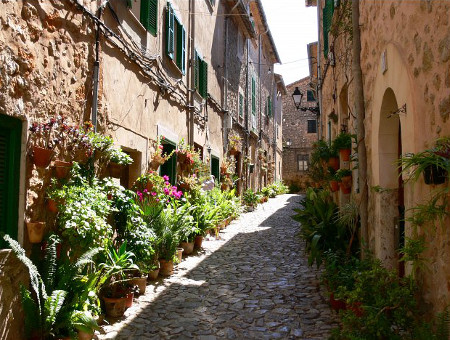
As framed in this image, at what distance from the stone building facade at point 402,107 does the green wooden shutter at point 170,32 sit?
3253 mm

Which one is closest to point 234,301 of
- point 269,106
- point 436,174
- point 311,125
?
point 436,174

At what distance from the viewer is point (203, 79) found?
408 inches

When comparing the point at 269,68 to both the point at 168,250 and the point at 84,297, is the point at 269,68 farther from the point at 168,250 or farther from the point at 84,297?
the point at 84,297

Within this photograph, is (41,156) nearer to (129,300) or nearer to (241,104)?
(129,300)

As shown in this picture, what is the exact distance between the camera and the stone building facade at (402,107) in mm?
2732

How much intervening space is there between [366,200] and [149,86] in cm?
400

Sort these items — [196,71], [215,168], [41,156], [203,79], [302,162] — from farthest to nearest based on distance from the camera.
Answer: [302,162] < [215,168] < [203,79] < [196,71] < [41,156]

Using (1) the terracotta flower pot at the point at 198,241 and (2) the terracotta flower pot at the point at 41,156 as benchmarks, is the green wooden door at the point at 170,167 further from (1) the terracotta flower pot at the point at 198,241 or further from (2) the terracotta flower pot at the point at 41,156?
(2) the terracotta flower pot at the point at 41,156

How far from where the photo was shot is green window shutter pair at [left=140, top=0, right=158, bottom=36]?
21.6 ft

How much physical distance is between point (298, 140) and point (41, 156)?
95.4 feet

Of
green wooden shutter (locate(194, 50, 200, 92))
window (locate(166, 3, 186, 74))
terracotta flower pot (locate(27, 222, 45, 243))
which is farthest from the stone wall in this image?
green wooden shutter (locate(194, 50, 200, 92))

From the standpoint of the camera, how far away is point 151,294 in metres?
5.28

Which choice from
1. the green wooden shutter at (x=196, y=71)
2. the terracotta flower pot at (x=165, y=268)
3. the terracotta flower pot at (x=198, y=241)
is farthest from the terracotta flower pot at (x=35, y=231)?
the green wooden shutter at (x=196, y=71)

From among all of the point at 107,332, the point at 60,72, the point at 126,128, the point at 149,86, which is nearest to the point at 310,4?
the point at 149,86
